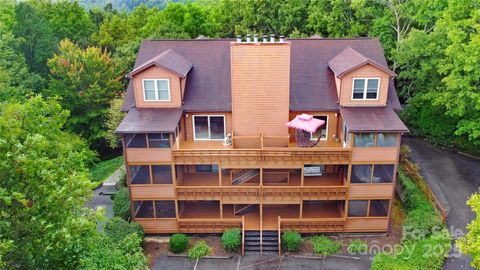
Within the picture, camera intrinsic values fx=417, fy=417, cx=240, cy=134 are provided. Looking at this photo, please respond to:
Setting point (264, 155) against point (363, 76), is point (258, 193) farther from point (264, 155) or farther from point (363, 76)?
point (363, 76)

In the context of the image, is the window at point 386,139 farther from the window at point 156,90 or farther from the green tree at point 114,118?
the green tree at point 114,118

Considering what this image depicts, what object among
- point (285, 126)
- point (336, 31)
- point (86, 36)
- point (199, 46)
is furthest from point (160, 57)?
point (86, 36)

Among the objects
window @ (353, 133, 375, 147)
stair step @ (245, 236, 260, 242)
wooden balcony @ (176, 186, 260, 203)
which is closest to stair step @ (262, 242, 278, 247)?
stair step @ (245, 236, 260, 242)

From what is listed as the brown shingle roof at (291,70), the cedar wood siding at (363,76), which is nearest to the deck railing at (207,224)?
the brown shingle roof at (291,70)

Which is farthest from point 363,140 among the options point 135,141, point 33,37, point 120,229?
point 33,37

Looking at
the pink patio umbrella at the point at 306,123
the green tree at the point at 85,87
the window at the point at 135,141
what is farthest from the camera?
the green tree at the point at 85,87

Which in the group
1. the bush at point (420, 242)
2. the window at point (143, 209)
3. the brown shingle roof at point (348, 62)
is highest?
the brown shingle roof at point (348, 62)

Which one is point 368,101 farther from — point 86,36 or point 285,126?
point 86,36
